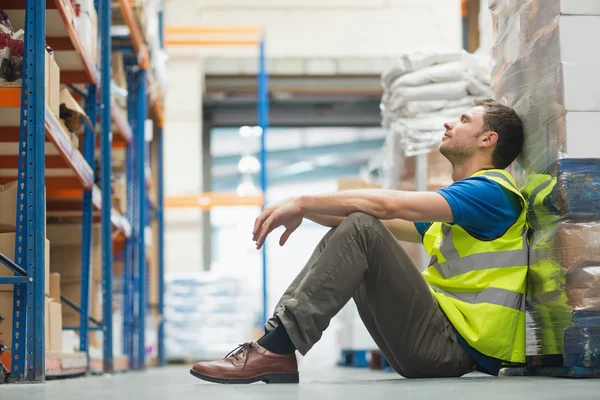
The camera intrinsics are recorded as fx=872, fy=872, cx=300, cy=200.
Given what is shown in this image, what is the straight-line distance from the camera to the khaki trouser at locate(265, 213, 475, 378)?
2963 millimetres

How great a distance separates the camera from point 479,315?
316cm

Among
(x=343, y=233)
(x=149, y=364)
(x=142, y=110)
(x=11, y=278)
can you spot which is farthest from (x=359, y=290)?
(x=149, y=364)

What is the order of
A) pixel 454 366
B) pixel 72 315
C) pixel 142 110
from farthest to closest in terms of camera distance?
pixel 142 110, pixel 72 315, pixel 454 366

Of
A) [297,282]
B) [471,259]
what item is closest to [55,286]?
[297,282]

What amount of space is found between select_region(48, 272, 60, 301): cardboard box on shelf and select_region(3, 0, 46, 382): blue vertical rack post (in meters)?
1.42

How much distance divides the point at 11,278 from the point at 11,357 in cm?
33

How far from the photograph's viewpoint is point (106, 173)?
6.18 metres

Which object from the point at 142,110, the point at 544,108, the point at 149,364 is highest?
the point at 142,110

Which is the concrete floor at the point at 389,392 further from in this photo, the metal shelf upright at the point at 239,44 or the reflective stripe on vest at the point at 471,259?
the metal shelf upright at the point at 239,44

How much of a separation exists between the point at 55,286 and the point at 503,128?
2957 mm

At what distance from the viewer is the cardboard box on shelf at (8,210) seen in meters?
3.93

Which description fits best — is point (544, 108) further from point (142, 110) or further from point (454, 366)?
point (142, 110)

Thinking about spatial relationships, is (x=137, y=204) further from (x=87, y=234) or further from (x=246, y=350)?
(x=246, y=350)

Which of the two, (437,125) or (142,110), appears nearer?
(437,125)
